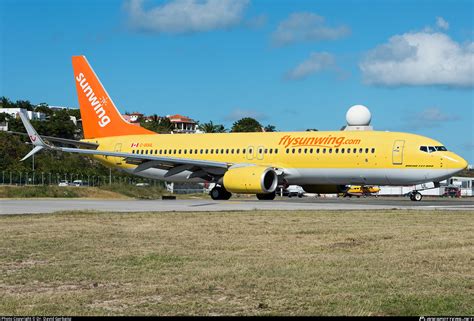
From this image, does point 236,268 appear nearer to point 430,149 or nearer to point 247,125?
point 430,149

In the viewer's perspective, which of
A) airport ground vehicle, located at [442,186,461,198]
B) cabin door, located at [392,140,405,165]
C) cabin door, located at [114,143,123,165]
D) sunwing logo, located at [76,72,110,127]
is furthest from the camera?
airport ground vehicle, located at [442,186,461,198]

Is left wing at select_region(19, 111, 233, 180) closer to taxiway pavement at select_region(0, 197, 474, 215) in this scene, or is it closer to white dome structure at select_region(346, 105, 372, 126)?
taxiway pavement at select_region(0, 197, 474, 215)

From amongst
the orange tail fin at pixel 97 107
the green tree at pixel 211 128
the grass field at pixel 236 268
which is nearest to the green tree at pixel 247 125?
the green tree at pixel 211 128

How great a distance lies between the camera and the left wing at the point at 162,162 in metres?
38.2

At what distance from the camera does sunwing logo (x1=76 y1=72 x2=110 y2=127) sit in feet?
150

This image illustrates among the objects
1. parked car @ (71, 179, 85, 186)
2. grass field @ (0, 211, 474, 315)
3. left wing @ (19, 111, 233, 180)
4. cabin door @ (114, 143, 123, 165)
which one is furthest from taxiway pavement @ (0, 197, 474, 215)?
parked car @ (71, 179, 85, 186)

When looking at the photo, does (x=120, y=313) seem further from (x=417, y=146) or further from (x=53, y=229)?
(x=417, y=146)

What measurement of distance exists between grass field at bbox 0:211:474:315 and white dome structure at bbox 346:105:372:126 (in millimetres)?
→ 44083

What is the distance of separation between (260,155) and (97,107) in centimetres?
1222

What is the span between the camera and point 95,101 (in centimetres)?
4591

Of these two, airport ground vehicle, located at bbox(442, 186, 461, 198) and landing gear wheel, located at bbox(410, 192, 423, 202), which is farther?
airport ground vehicle, located at bbox(442, 186, 461, 198)

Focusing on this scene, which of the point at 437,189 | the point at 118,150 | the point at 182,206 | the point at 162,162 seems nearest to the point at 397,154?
the point at 182,206

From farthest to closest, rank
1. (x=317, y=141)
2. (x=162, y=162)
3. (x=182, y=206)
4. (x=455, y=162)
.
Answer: (x=162, y=162)
(x=317, y=141)
(x=455, y=162)
(x=182, y=206)

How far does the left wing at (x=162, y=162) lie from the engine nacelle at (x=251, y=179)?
243cm
